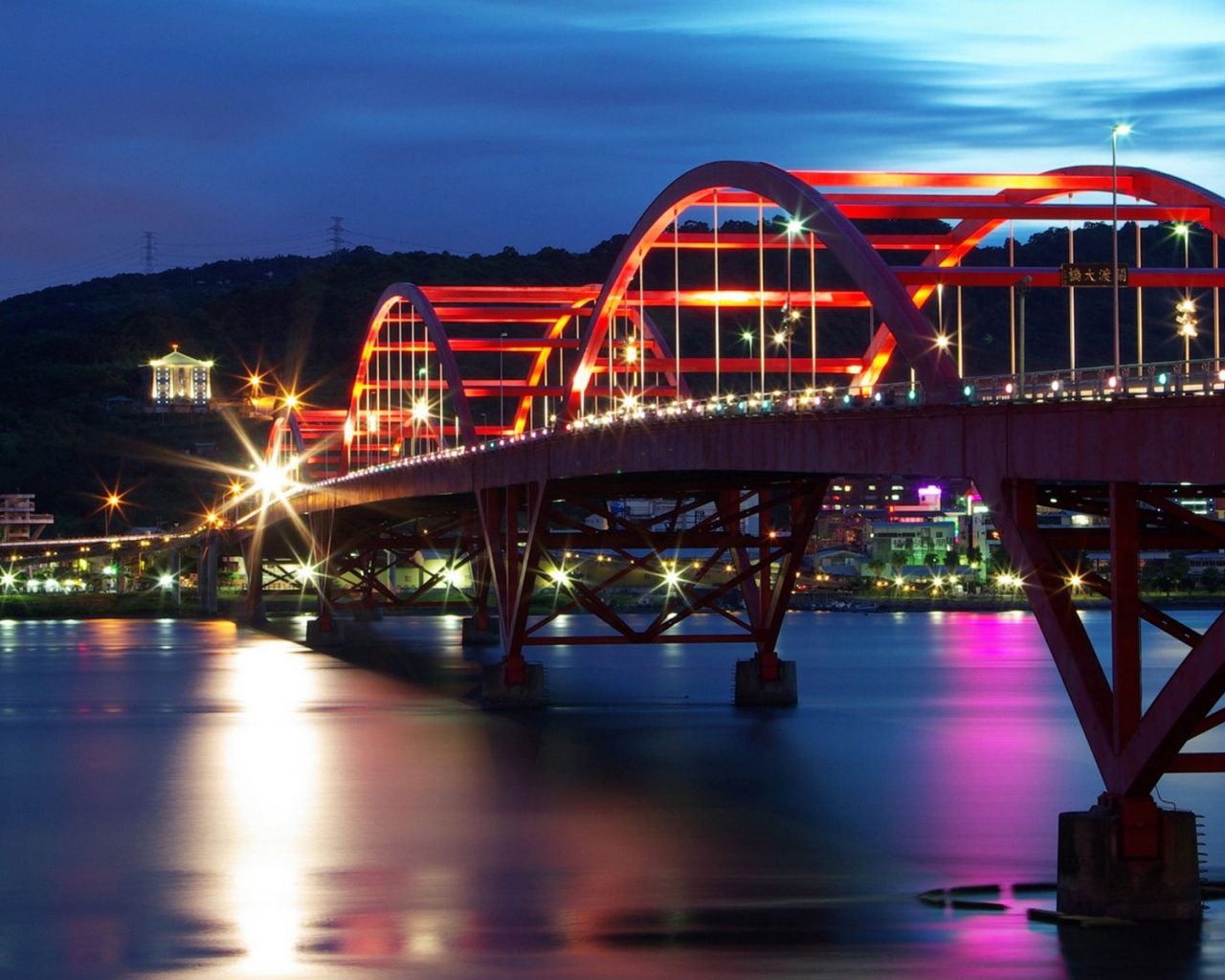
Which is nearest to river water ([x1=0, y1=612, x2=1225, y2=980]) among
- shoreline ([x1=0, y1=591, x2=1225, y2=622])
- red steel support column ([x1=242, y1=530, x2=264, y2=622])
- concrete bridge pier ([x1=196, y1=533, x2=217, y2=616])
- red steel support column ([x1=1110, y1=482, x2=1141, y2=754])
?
red steel support column ([x1=1110, y1=482, x2=1141, y2=754])

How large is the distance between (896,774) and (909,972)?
25072 millimetres

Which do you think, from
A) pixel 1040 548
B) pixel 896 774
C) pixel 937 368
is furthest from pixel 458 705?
pixel 1040 548

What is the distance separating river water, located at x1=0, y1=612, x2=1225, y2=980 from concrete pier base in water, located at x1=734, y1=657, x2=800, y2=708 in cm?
99

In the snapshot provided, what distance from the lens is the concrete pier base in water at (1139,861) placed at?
30250 millimetres

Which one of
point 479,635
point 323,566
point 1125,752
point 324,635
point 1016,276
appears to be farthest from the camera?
point 324,635

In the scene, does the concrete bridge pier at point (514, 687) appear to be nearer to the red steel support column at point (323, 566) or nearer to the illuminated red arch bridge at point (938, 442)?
the illuminated red arch bridge at point (938, 442)

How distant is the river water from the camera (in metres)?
31.6

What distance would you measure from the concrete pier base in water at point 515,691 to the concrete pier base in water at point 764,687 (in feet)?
21.5

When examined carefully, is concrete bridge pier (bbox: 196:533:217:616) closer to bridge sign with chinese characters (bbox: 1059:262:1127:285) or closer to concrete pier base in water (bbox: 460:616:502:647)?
concrete pier base in water (bbox: 460:616:502:647)

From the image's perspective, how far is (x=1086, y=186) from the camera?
156 ft

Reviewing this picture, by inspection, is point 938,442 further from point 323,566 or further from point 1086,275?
point 323,566

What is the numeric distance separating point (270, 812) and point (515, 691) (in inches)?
875

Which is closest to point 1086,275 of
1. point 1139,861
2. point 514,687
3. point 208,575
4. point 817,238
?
point 1139,861

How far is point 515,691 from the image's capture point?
7088 cm
